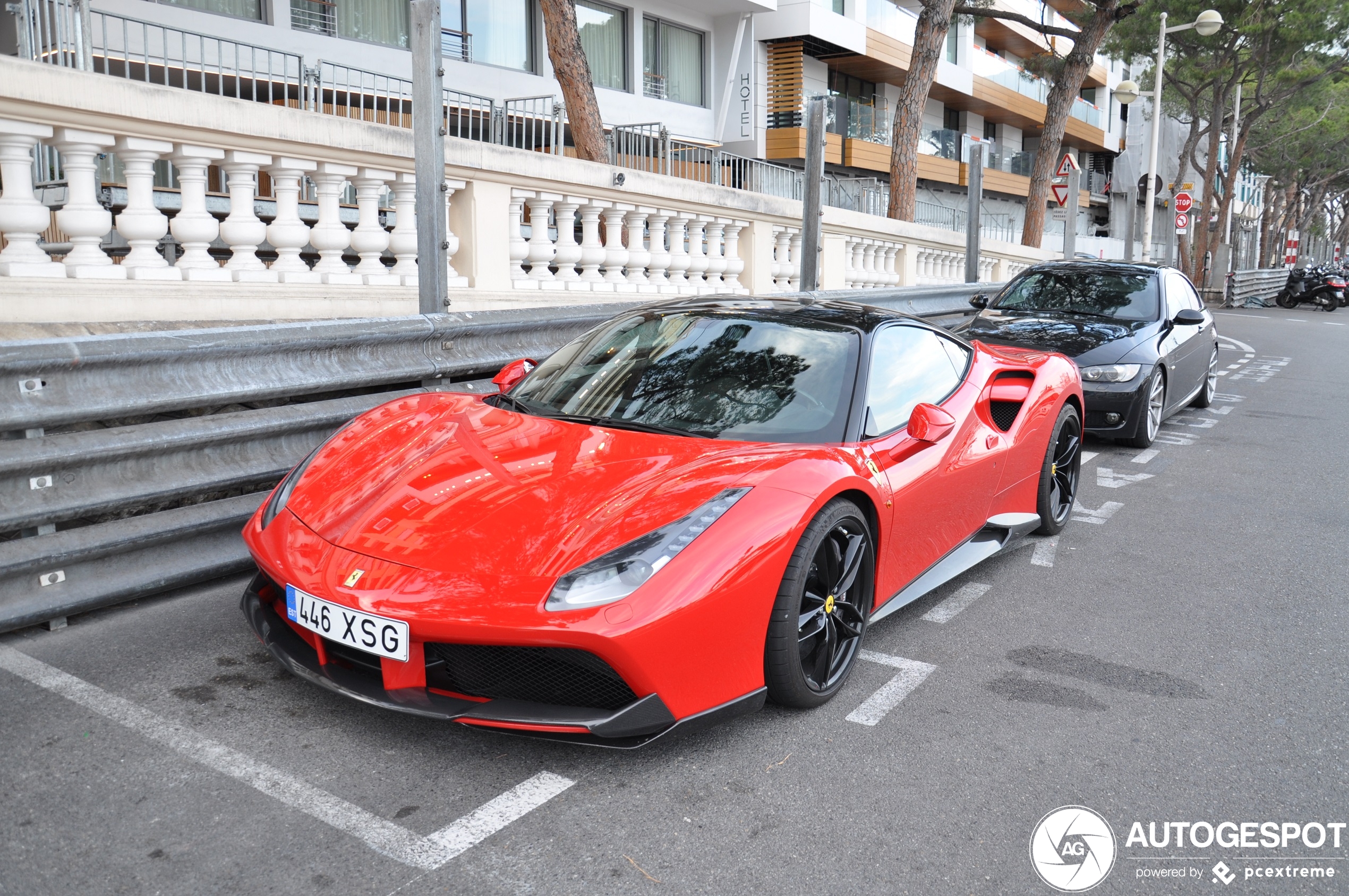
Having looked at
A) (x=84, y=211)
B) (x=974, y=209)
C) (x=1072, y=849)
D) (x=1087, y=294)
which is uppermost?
(x=974, y=209)

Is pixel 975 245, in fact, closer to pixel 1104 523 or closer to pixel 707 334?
pixel 1104 523

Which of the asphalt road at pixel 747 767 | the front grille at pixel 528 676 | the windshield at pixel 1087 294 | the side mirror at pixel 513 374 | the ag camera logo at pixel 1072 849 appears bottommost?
the ag camera logo at pixel 1072 849

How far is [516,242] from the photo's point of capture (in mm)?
7219

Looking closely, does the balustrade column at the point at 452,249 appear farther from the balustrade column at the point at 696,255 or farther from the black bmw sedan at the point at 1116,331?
the black bmw sedan at the point at 1116,331

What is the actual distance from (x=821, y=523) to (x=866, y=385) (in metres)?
0.84

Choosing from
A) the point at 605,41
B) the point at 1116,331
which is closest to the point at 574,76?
the point at 1116,331

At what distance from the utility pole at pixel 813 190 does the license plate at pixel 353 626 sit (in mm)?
5816

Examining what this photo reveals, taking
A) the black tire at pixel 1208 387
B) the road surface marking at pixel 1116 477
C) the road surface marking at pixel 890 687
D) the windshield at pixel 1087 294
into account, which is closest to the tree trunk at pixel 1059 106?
Answer: the black tire at pixel 1208 387

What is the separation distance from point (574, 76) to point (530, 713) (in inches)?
403

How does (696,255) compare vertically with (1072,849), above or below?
above

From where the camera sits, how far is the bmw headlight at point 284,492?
3.59 metres

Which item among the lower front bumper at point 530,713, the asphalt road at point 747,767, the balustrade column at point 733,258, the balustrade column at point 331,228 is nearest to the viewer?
the asphalt road at point 747,767

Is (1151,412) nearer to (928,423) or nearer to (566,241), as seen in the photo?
(566,241)

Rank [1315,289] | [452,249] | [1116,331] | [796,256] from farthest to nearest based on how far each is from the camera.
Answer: [1315,289] → [796,256] → [1116,331] → [452,249]
